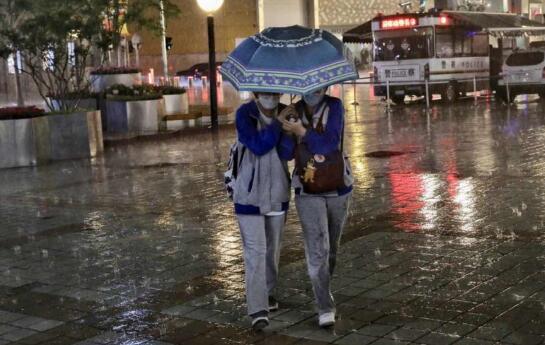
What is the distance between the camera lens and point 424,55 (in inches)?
1121

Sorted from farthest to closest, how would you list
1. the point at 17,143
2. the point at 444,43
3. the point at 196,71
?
the point at 196,71, the point at 444,43, the point at 17,143

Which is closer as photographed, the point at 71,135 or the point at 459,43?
the point at 71,135

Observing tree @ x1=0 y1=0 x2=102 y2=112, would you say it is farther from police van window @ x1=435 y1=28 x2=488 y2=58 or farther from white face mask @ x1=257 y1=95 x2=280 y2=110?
police van window @ x1=435 y1=28 x2=488 y2=58

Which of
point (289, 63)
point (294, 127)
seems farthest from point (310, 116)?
point (289, 63)

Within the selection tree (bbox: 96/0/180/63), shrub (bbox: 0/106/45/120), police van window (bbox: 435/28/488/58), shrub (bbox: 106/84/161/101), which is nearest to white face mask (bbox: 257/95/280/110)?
shrub (bbox: 0/106/45/120)

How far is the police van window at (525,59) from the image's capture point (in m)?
26.8

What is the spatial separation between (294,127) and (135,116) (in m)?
16.7

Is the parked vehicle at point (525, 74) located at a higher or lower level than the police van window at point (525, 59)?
lower

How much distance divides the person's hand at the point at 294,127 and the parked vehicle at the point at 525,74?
22.5 metres

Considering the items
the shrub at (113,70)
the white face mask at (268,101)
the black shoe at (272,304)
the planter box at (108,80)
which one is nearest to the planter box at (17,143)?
the planter box at (108,80)

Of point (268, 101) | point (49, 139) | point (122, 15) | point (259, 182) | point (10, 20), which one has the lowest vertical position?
point (49, 139)

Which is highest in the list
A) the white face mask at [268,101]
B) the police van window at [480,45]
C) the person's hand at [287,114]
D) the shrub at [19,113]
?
the police van window at [480,45]

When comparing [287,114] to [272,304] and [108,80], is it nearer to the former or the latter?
[272,304]

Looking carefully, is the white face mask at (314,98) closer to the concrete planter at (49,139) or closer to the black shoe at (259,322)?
the black shoe at (259,322)
